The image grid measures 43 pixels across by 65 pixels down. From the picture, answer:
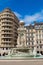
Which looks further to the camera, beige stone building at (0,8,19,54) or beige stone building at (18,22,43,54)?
beige stone building at (0,8,19,54)

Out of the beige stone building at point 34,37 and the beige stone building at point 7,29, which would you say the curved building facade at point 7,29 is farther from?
the beige stone building at point 34,37

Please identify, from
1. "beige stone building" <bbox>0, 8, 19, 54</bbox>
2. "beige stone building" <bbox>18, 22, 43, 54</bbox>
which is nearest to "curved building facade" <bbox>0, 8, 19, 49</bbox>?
"beige stone building" <bbox>0, 8, 19, 54</bbox>

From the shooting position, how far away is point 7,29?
383 feet

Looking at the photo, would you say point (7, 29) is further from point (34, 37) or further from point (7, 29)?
point (34, 37)

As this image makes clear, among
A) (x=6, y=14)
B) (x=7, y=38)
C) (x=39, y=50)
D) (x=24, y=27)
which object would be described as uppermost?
(x=6, y=14)

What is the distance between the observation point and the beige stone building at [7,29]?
379 ft

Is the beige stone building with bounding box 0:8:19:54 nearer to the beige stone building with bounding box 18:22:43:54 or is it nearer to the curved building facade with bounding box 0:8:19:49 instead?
the curved building facade with bounding box 0:8:19:49

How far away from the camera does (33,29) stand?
116 metres

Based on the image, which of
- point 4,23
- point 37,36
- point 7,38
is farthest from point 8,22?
point 37,36

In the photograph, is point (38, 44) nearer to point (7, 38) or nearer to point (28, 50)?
point (7, 38)

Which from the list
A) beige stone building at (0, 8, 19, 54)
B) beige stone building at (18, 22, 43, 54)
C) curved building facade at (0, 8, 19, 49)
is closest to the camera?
beige stone building at (18, 22, 43, 54)

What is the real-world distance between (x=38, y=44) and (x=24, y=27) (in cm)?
1512

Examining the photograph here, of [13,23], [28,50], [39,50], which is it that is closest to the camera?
[28,50]

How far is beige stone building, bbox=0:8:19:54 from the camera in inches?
4547
